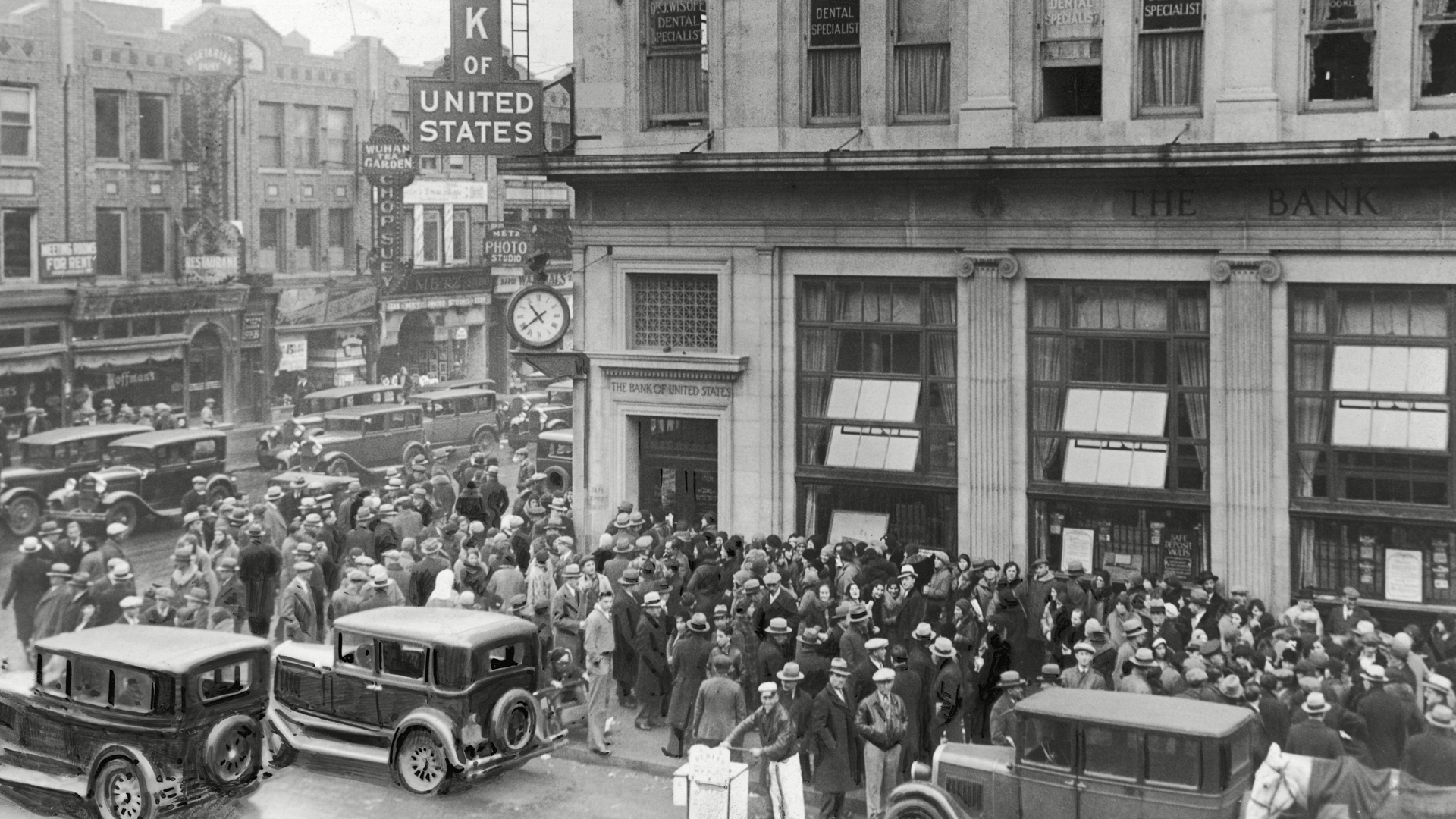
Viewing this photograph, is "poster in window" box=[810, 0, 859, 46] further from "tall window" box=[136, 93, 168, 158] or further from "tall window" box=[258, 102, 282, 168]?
"tall window" box=[258, 102, 282, 168]

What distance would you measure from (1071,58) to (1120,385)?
16.8ft

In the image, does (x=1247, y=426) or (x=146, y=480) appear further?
(x=146, y=480)

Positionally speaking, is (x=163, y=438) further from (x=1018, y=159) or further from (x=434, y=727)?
(x=1018, y=159)

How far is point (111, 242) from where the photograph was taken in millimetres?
36219

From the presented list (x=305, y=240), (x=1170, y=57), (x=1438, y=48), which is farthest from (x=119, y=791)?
(x=305, y=240)

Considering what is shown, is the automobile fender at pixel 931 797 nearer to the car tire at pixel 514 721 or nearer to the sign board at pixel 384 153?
the car tire at pixel 514 721

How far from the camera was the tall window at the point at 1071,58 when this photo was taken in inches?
912

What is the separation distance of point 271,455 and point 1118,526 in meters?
21.9

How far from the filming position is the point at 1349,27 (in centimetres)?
2145

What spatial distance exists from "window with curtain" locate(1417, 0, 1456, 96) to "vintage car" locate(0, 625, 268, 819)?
1723cm

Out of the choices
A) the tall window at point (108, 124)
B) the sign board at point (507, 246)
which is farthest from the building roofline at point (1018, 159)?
the sign board at point (507, 246)

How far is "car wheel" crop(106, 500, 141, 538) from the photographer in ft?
99.2

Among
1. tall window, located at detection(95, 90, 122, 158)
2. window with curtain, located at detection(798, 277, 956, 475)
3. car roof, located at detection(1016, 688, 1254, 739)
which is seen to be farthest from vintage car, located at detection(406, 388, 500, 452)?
car roof, located at detection(1016, 688, 1254, 739)

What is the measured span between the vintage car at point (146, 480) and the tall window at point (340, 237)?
8.71 meters
